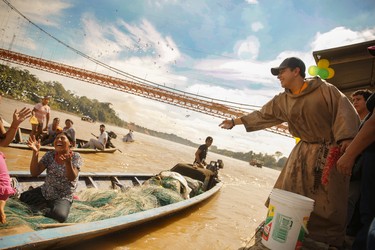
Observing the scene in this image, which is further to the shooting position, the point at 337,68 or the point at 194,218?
the point at 337,68

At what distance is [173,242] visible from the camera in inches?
144

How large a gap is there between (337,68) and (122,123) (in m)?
101

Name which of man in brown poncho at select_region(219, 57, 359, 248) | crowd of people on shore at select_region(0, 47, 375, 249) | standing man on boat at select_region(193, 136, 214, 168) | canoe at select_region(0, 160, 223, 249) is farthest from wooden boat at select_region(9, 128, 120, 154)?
man in brown poncho at select_region(219, 57, 359, 248)

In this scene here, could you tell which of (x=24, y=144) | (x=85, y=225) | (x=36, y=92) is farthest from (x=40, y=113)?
(x=36, y=92)

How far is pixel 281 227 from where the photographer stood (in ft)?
6.16

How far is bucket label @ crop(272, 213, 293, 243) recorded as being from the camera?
1.85 m

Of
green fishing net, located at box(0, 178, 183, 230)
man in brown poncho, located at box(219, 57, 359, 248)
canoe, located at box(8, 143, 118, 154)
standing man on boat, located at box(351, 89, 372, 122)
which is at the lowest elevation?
canoe, located at box(8, 143, 118, 154)

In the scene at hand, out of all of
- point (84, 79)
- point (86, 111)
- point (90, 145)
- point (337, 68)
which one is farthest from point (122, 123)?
point (337, 68)

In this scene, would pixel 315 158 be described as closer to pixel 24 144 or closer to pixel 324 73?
pixel 324 73

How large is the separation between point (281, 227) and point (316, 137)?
1.05 meters

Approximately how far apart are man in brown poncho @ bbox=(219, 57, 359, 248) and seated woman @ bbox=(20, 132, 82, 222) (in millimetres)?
2539

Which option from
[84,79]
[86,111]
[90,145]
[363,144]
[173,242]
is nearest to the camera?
[363,144]

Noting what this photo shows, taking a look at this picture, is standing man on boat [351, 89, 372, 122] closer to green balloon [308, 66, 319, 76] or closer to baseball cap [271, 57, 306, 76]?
baseball cap [271, 57, 306, 76]

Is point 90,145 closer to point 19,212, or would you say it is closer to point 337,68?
point 19,212
